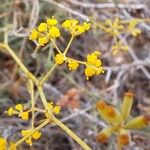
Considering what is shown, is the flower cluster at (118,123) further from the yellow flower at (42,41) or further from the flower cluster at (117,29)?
the flower cluster at (117,29)

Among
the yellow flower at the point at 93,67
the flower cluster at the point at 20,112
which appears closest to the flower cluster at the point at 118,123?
the yellow flower at the point at 93,67

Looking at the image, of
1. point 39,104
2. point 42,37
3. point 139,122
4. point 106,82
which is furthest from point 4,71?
point 139,122

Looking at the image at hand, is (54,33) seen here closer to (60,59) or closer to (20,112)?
(60,59)

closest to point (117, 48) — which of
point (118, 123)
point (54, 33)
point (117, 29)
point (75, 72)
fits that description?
point (117, 29)

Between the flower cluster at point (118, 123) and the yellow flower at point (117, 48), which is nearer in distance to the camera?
the flower cluster at point (118, 123)

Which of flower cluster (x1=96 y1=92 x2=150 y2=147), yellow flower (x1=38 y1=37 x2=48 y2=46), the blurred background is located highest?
yellow flower (x1=38 y1=37 x2=48 y2=46)

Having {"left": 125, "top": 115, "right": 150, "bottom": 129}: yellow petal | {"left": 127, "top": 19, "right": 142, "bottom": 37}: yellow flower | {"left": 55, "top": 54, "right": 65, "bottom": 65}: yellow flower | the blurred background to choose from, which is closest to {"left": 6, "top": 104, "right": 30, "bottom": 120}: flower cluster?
{"left": 55, "top": 54, "right": 65, "bottom": 65}: yellow flower

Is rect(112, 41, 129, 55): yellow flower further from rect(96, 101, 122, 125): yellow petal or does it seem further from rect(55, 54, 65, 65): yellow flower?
rect(96, 101, 122, 125): yellow petal

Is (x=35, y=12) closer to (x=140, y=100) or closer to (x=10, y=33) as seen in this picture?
(x=10, y=33)
